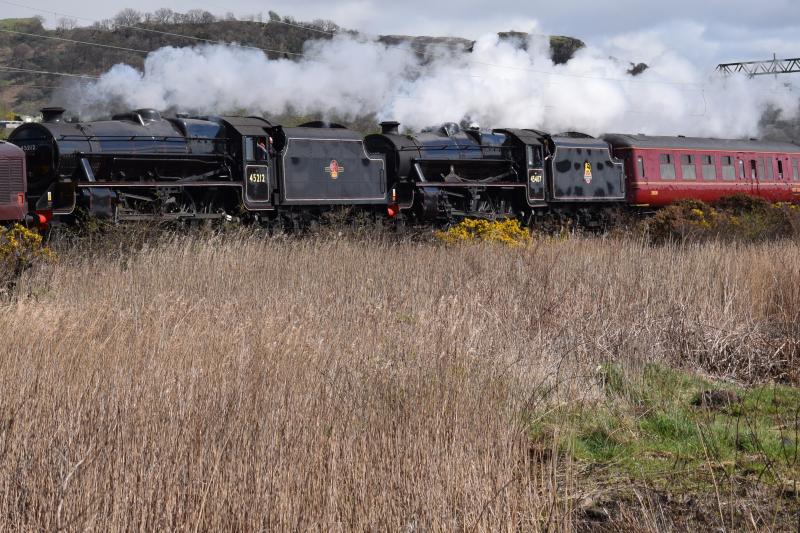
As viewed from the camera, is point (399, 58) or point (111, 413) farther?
point (399, 58)

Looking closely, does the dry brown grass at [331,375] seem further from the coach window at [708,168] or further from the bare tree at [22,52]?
the bare tree at [22,52]

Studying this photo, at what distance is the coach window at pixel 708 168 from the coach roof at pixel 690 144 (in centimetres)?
32

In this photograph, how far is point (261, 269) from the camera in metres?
12.5

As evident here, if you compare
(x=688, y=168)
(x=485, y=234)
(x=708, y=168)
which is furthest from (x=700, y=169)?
(x=485, y=234)

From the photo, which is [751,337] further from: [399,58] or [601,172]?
[399,58]

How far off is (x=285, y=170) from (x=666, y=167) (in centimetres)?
1361

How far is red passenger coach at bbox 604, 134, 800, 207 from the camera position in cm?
2767

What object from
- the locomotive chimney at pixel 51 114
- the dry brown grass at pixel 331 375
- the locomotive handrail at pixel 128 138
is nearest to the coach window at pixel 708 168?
the locomotive handrail at pixel 128 138

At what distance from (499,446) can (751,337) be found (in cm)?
496

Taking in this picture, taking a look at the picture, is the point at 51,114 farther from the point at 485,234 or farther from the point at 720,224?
the point at 720,224

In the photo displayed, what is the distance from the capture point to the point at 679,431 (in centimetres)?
680

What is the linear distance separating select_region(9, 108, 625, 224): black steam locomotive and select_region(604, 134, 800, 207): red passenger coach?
7.03 ft

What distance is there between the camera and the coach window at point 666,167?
28391 millimetres

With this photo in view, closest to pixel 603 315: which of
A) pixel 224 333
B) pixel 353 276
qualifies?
pixel 353 276
